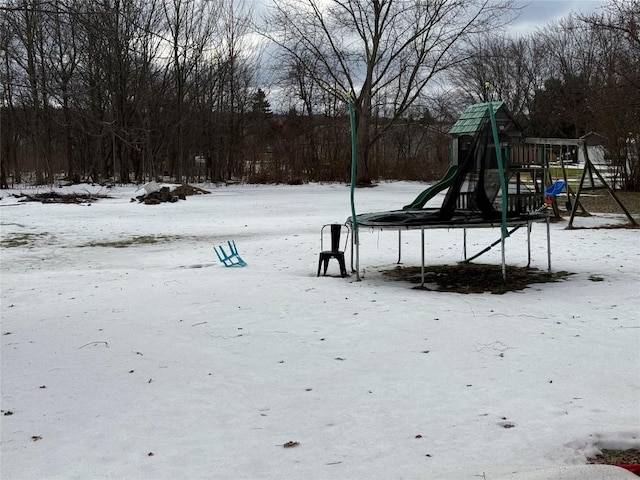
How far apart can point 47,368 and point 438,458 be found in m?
3.07

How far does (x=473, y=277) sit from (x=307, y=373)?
4.22 meters

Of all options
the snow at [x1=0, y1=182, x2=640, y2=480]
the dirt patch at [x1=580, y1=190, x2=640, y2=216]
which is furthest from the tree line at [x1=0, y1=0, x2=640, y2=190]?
the snow at [x1=0, y1=182, x2=640, y2=480]

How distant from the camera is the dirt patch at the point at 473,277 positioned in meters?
7.63

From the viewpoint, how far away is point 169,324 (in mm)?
6020

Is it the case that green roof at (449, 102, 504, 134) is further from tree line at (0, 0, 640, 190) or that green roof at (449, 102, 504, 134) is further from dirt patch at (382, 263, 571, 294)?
tree line at (0, 0, 640, 190)

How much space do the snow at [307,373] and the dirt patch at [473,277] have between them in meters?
0.26

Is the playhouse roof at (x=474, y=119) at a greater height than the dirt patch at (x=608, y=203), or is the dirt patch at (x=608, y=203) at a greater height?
the playhouse roof at (x=474, y=119)

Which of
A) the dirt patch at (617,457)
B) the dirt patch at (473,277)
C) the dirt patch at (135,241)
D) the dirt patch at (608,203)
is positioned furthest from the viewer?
the dirt patch at (608,203)

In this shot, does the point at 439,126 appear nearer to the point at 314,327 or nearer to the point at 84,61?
the point at 84,61

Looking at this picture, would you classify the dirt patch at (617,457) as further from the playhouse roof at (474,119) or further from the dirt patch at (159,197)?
the dirt patch at (159,197)

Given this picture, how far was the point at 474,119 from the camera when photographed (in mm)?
8203

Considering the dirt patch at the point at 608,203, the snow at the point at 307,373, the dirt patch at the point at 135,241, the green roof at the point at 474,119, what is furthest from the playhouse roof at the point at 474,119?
the dirt patch at the point at 608,203

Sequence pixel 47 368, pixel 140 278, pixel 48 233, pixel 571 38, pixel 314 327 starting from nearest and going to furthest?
1. pixel 47 368
2. pixel 314 327
3. pixel 140 278
4. pixel 48 233
5. pixel 571 38

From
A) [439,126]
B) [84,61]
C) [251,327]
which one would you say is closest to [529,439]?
[251,327]
